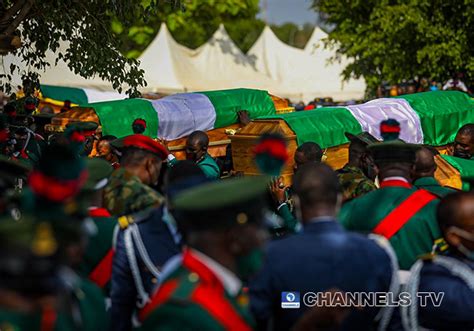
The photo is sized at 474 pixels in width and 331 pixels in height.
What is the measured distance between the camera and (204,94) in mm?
10836

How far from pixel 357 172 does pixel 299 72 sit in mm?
23777

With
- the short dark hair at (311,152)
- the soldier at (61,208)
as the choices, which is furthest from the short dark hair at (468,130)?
the soldier at (61,208)

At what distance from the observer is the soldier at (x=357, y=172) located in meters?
4.96

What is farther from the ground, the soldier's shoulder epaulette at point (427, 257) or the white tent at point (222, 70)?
the soldier's shoulder epaulette at point (427, 257)

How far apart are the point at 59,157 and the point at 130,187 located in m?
1.78

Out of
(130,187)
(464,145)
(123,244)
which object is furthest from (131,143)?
(464,145)

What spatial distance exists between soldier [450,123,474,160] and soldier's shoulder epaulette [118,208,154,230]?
15.6ft

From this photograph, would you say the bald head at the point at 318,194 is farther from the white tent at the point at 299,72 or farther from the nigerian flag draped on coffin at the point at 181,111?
the white tent at the point at 299,72

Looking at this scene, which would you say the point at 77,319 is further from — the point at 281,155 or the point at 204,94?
the point at 204,94

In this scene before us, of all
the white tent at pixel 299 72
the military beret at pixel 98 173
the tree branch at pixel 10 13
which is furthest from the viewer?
the white tent at pixel 299 72

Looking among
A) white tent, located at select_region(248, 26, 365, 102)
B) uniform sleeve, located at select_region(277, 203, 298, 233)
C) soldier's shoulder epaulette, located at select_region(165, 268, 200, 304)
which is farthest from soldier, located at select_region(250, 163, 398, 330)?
white tent, located at select_region(248, 26, 365, 102)

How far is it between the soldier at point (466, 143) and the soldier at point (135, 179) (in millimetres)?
4158

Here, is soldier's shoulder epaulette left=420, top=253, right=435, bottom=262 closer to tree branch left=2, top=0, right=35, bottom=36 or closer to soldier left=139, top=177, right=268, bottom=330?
soldier left=139, top=177, right=268, bottom=330

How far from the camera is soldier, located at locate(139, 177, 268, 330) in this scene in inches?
97.9
